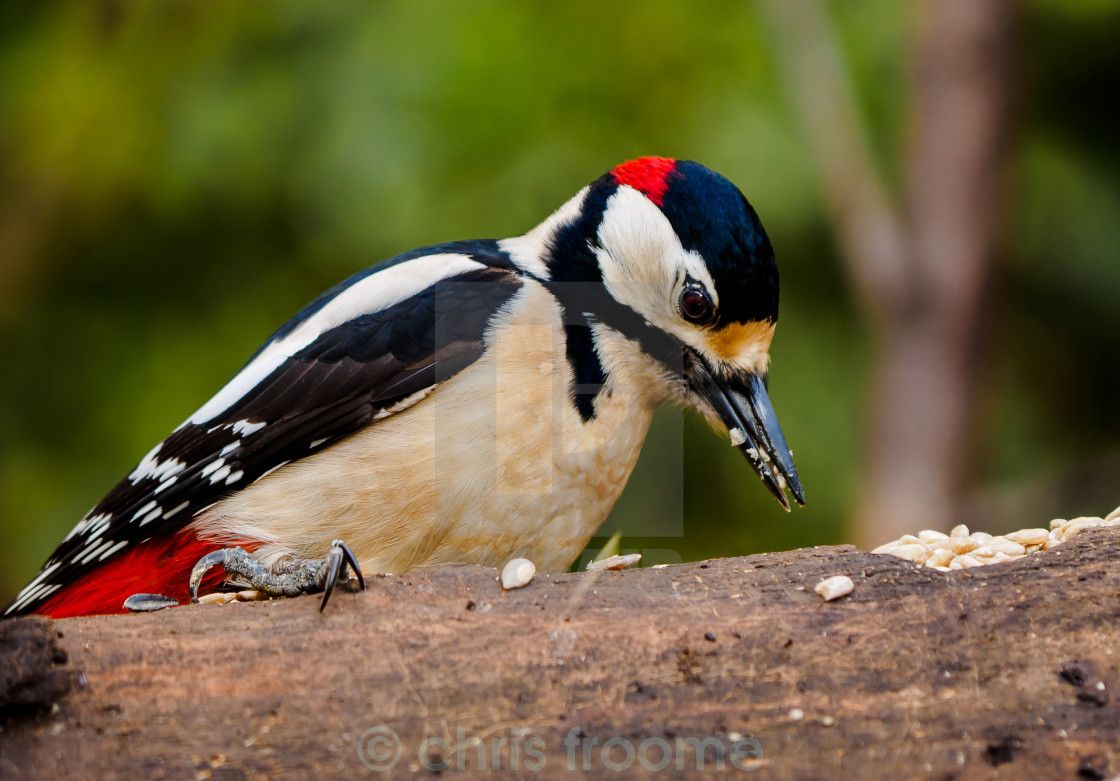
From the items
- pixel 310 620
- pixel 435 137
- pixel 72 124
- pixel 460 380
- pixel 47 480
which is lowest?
pixel 47 480

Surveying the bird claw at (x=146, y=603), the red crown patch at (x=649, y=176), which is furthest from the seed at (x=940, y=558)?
the bird claw at (x=146, y=603)

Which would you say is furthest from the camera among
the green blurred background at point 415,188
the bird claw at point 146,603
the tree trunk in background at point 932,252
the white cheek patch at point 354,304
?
the tree trunk in background at point 932,252

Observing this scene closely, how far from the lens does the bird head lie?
7.80ft

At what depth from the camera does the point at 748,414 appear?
8.02ft

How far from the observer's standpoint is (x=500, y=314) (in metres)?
2.41

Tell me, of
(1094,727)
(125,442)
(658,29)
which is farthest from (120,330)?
(1094,727)

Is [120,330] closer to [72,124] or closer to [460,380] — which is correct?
[72,124]

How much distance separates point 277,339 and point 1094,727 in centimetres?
201

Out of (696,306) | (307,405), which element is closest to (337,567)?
(307,405)

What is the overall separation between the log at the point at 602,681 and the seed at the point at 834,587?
16 millimetres

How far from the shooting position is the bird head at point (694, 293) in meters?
2.38

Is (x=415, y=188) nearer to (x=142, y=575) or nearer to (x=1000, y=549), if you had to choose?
(x=142, y=575)

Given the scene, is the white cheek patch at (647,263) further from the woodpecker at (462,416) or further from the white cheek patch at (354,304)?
the white cheek patch at (354,304)

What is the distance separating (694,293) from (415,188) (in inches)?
83.7
